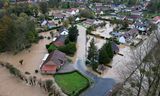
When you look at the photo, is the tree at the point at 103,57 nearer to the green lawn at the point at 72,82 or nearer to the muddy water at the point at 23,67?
the green lawn at the point at 72,82

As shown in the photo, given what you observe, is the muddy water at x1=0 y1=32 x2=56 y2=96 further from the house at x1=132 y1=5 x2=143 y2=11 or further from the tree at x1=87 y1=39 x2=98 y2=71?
the house at x1=132 y1=5 x2=143 y2=11

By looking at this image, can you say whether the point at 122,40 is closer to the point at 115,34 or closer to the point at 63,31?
the point at 115,34

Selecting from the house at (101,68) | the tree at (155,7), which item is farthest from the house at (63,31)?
the tree at (155,7)

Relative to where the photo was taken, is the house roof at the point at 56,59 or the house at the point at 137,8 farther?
the house at the point at 137,8

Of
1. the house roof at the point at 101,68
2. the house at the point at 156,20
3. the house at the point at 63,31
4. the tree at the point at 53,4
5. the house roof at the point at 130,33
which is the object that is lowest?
the house roof at the point at 101,68

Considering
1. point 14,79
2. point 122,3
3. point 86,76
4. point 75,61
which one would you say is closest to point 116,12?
point 122,3

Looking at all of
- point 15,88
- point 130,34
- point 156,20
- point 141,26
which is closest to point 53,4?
point 141,26
